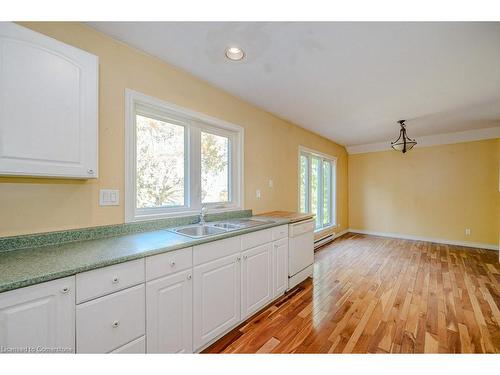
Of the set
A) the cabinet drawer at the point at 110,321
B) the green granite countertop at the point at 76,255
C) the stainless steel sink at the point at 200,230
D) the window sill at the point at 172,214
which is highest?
the window sill at the point at 172,214

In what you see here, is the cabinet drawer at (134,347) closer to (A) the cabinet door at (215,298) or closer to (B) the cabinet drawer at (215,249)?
(A) the cabinet door at (215,298)

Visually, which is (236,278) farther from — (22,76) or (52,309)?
(22,76)

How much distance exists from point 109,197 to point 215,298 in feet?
3.71

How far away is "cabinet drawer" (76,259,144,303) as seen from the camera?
1030mm

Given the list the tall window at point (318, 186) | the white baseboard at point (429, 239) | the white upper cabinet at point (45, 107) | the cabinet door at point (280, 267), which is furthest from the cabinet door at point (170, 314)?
the white baseboard at point (429, 239)

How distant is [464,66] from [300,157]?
93.0 inches

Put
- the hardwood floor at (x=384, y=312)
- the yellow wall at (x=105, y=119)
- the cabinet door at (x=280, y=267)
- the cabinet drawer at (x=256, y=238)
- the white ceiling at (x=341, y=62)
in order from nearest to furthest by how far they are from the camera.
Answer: the yellow wall at (x=105, y=119)
the white ceiling at (x=341, y=62)
the hardwood floor at (x=384, y=312)
the cabinet drawer at (x=256, y=238)
the cabinet door at (x=280, y=267)

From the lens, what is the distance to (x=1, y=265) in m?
1.00

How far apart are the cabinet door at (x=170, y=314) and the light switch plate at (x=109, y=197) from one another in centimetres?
73

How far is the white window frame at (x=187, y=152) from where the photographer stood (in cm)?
173

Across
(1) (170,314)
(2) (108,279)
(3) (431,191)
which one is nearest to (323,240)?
(3) (431,191)

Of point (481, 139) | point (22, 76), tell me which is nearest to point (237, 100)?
point (22, 76)

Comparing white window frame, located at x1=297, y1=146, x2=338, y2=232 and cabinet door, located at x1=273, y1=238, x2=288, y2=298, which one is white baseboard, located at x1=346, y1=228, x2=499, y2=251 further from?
cabinet door, located at x1=273, y1=238, x2=288, y2=298

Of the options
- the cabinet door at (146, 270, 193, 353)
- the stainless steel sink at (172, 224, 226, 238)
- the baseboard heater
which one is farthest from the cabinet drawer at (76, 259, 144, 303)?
the baseboard heater
